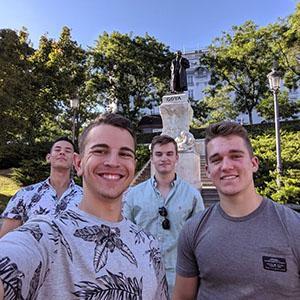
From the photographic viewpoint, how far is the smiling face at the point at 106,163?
134 centimetres

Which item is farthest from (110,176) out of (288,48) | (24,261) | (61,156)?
(288,48)

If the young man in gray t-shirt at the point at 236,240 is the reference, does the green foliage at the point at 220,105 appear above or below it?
above

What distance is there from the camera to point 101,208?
130cm

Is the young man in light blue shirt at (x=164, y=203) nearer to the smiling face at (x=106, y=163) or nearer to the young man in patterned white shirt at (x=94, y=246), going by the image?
the young man in patterned white shirt at (x=94, y=246)

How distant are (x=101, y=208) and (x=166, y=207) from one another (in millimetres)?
1736

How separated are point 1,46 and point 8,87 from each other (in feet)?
7.88

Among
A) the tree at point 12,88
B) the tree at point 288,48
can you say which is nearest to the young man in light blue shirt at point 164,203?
the tree at point 12,88

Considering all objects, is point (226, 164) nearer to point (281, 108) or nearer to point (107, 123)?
point (107, 123)

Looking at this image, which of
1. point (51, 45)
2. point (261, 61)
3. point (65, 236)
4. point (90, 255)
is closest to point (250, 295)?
point (90, 255)

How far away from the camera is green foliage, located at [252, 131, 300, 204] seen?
9.76 metres

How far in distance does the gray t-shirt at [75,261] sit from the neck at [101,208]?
0.11ft

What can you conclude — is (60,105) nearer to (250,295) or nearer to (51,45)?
(51,45)

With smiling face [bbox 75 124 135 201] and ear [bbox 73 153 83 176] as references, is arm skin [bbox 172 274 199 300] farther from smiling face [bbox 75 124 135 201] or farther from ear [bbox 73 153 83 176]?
ear [bbox 73 153 83 176]

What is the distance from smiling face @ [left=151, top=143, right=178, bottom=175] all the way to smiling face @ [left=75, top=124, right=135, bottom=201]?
177 centimetres
